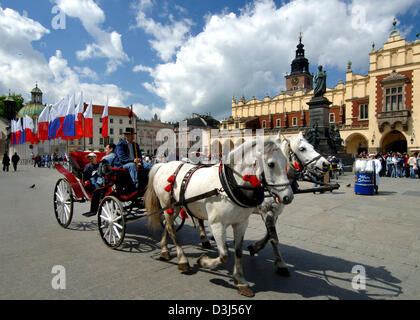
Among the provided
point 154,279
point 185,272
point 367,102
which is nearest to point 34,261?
point 154,279

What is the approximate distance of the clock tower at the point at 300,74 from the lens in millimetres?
69688

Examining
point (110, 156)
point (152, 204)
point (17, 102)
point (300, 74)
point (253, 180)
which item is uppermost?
point (300, 74)

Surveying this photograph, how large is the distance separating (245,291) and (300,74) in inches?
2964

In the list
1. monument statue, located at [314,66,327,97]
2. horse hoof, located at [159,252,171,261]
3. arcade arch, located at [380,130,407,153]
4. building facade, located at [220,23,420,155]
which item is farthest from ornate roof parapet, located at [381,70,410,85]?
horse hoof, located at [159,252,171,261]

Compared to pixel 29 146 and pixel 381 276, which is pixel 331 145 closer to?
pixel 381 276

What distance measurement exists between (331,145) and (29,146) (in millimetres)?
55175

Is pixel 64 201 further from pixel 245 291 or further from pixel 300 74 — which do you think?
pixel 300 74

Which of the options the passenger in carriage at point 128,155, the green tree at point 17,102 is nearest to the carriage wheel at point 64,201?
the passenger in carriage at point 128,155

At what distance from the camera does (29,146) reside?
5091 centimetres

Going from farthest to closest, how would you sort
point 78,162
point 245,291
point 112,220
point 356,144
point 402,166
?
point 356,144 < point 402,166 < point 78,162 < point 112,220 < point 245,291

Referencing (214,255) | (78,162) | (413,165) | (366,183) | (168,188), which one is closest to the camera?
(168,188)

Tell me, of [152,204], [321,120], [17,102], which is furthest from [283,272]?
[17,102]

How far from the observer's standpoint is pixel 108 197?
4996 millimetres

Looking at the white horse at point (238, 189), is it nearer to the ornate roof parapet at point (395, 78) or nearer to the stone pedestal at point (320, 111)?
the stone pedestal at point (320, 111)
